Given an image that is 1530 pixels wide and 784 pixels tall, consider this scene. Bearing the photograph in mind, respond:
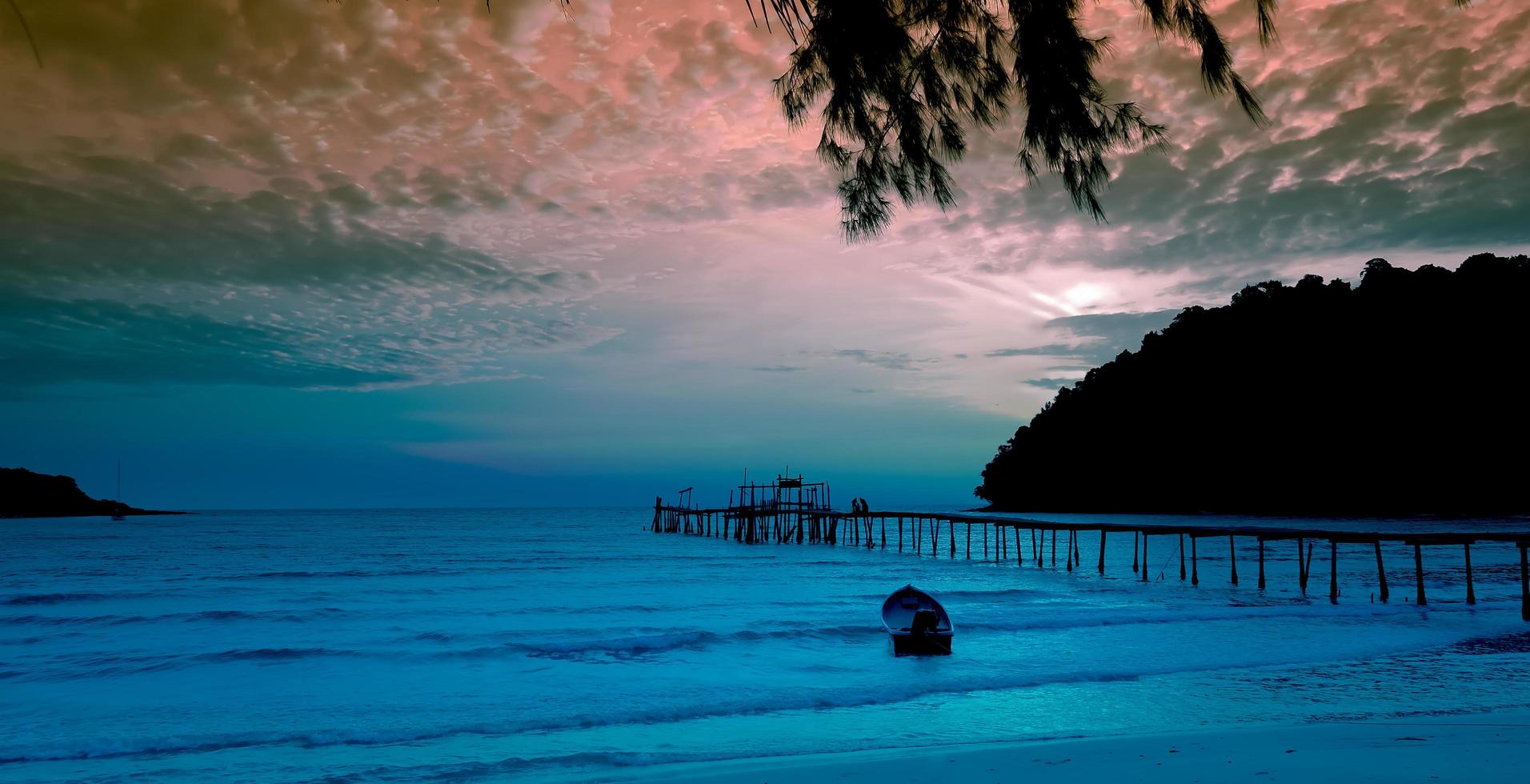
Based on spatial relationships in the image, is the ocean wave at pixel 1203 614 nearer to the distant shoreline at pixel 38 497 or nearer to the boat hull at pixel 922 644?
the boat hull at pixel 922 644

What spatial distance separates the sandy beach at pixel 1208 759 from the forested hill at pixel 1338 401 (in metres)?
66.5

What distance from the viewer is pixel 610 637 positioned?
14875 millimetres

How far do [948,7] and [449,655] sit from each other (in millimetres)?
12496

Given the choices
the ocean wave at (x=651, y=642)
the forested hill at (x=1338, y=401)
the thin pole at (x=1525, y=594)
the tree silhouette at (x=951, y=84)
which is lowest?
the ocean wave at (x=651, y=642)

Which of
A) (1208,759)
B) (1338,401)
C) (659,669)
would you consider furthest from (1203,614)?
(1338,401)

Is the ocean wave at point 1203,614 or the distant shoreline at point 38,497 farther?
the distant shoreline at point 38,497

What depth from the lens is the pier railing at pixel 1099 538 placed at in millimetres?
18312

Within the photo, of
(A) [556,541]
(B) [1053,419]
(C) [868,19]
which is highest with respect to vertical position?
(B) [1053,419]

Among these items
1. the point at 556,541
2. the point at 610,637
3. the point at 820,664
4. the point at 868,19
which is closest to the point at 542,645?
the point at 610,637

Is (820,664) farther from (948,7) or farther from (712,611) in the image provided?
(948,7)

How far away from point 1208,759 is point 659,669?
7733 mm

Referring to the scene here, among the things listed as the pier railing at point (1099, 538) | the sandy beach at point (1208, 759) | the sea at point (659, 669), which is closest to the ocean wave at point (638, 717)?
the sea at point (659, 669)

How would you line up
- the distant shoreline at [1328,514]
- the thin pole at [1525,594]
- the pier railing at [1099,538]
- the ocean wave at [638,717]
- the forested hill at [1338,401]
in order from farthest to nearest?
the forested hill at [1338,401]
the distant shoreline at [1328,514]
the pier railing at [1099,538]
the thin pole at [1525,594]
the ocean wave at [638,717]

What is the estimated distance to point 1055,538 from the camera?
36.8 meters
